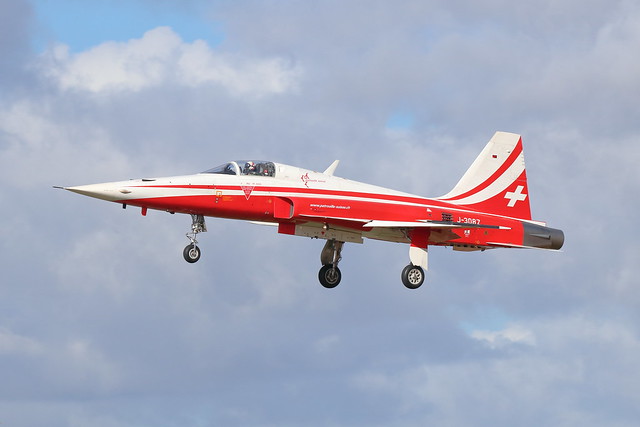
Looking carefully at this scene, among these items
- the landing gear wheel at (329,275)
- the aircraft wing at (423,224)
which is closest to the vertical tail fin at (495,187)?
the aircraft wing at (423,224)

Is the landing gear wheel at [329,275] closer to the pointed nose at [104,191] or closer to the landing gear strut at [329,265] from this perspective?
the landing gear strut at [329,265]

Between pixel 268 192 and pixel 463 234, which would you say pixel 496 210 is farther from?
pixel 268 192

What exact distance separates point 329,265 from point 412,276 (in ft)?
12.8

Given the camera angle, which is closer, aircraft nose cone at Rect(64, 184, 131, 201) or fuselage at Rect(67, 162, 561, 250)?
aircraft nose cone at Rect(64, 184, 131, 201)

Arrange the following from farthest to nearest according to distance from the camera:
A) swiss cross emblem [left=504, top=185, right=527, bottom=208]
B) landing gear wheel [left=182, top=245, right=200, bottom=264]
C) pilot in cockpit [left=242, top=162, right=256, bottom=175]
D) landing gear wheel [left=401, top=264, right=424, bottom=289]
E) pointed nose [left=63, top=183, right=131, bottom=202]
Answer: swiss cross emblem [left=504, top=185, right=527, bottom=208]
landing gear wheel [left=401, top=264, right=424, bottom=289]
pilot in cockpit [left=242, top=162, right=256, bottom=175]
landing gear wheel [left=182, top=245, right=200, bottom=264]
pointed nose [left=63, top=183, right=131, bottom=202]

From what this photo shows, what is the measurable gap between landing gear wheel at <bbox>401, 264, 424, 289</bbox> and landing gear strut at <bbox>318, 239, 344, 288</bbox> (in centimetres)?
337

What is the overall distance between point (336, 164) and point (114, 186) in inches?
319

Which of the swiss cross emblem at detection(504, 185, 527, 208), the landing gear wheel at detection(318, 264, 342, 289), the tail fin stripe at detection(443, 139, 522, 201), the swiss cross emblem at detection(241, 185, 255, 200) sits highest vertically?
the tail fin stripe at detection(443, 139, 522, 201)

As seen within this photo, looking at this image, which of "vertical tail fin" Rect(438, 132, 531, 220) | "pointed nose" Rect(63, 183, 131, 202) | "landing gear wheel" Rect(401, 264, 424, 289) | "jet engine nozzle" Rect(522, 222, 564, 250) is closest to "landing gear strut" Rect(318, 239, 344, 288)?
"landing gear wheel" Rect(401, 264, 424, 289)

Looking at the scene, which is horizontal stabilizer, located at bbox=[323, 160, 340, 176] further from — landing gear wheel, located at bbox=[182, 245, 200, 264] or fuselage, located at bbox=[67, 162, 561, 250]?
landing gear wheel, located at bbox=[182, 245, 200, 264]

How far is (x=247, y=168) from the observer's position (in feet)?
130

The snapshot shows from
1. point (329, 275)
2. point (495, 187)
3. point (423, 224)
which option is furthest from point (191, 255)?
point (495, 187)

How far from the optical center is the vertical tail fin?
44.0 metres

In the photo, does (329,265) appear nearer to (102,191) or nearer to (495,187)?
(495,187)
